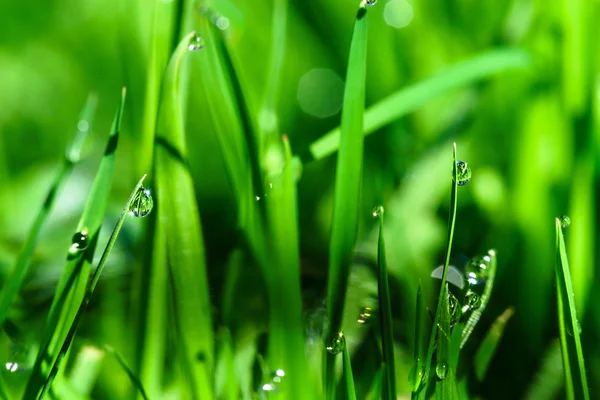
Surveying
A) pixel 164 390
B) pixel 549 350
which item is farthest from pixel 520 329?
pixel 164 390

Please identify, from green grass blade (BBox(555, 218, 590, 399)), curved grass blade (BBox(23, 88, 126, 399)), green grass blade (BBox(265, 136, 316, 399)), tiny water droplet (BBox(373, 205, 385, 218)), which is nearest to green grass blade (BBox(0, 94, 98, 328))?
curved grass blade (BBox(23, 88, 126, 399))

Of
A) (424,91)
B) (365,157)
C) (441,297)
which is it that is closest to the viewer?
(441,297)

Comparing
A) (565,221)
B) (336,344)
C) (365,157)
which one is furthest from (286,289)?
(365,157)

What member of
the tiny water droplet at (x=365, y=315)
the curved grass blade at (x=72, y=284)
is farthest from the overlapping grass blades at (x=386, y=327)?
the curved grass blade at (x=72, y=284)

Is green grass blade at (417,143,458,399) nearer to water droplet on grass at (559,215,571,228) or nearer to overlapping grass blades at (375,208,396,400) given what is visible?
overlapping grass blades at (375,208,396,400)

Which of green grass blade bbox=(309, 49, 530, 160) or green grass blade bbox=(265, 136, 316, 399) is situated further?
green grass blade bbox=(309, 49, 530, 160)

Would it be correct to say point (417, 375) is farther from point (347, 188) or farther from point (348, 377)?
point (347, 188)
